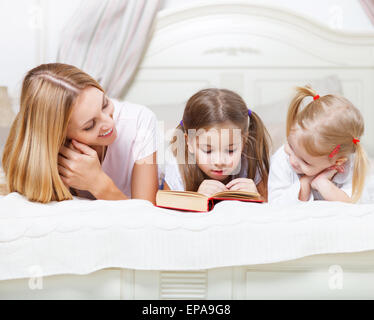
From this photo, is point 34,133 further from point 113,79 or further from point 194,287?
point 113,79

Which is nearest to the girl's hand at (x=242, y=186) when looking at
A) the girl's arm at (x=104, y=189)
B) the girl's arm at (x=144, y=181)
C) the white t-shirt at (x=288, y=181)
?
the white t-shirt at (x=288, y=181)

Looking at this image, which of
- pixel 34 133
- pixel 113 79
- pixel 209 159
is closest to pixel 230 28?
pixel 113 79

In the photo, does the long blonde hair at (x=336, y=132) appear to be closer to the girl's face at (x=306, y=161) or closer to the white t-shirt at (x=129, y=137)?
the girl's face at (x=306, y=161)

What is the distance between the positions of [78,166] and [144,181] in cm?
22

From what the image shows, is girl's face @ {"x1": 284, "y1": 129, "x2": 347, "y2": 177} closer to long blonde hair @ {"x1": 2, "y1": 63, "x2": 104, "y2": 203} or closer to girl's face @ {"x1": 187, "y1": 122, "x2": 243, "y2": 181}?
girl's face @ {"x1": 187, "y1": 122, "x2": 243, "y2": 181}

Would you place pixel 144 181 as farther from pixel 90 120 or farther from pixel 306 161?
pixel 306 161

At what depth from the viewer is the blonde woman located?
1.00 metres

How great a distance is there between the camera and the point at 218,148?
1.17 meters

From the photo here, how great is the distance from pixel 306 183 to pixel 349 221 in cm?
45

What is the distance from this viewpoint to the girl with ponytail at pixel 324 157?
3.81 ft

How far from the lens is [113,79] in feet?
6.56

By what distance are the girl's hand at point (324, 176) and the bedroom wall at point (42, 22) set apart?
115 cm

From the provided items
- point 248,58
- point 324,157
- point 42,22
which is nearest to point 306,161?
point 324,157

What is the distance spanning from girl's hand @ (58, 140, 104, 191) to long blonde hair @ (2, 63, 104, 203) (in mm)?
41
